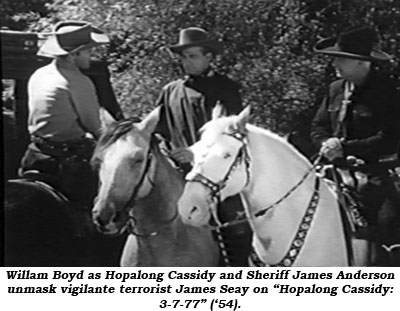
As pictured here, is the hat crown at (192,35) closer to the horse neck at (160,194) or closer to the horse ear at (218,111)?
the horse ear at (218,111)

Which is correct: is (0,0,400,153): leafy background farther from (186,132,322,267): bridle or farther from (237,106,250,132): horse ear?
(186,132,322,267): bridle

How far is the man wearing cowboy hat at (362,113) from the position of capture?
286 centimetres

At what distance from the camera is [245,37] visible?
291cm

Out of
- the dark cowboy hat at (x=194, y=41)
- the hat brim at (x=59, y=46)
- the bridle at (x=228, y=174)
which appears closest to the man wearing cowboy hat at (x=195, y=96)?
the dark cowboy hat at (x=194, y=41)

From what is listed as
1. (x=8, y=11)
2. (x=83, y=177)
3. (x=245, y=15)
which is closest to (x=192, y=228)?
(x=83, y=177)

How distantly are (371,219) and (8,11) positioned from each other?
156 cm

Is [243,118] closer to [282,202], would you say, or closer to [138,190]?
[282,202]

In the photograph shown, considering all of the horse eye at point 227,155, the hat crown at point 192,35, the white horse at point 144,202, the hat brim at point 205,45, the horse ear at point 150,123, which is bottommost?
the white horse at point 144,202

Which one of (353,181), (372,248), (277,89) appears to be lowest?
(372,248)

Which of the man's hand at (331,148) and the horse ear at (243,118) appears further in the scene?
the man's hand at (331,148)

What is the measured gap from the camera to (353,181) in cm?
288

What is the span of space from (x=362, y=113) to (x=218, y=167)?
0.60 metres

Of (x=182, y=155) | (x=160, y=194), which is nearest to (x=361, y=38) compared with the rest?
(x=182, y=155)
